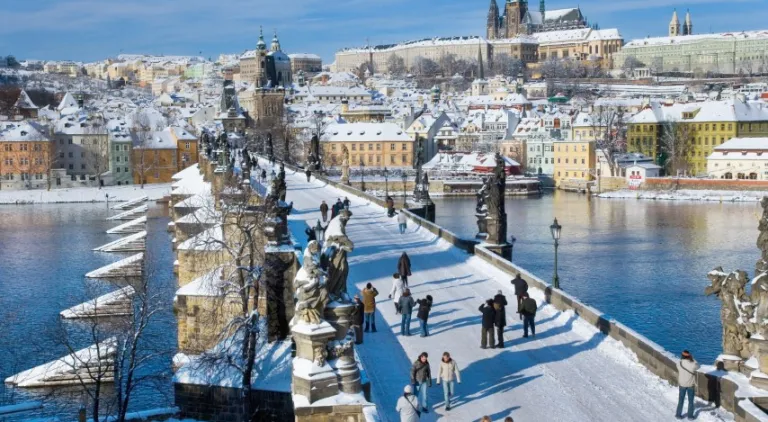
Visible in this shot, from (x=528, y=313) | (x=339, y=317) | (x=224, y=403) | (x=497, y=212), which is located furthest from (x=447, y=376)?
(x=497, y=212)

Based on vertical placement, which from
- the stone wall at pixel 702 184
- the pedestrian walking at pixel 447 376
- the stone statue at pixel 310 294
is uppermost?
the stone statue at pixel 310 294

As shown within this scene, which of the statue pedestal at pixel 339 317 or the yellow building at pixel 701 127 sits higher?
the yellow building at pixel 701 127

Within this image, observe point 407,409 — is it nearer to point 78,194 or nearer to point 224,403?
point 224,403

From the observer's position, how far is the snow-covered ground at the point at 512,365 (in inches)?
427

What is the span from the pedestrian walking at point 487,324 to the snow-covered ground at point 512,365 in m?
0.16

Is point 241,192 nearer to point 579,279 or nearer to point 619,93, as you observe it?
point 579,279

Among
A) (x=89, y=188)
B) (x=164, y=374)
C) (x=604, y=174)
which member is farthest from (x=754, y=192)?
(x=164, y=374)

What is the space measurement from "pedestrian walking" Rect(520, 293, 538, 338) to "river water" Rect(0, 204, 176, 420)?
7469mm

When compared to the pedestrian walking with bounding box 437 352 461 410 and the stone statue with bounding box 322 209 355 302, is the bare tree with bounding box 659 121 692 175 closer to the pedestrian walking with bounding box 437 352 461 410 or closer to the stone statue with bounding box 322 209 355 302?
the pedestrian walking with bounding box 437 352 461 410

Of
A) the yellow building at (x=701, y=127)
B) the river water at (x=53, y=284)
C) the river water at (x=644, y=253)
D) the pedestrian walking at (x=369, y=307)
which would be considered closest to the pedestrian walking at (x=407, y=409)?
the pedestrian walking at (x=369, y=307)

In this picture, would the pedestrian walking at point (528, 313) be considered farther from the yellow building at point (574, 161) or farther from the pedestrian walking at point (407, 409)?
the yellow building at point (574, 161)

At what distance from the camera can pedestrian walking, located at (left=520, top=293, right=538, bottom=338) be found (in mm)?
13664

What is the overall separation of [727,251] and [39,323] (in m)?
25.7

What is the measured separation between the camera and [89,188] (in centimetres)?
6862
